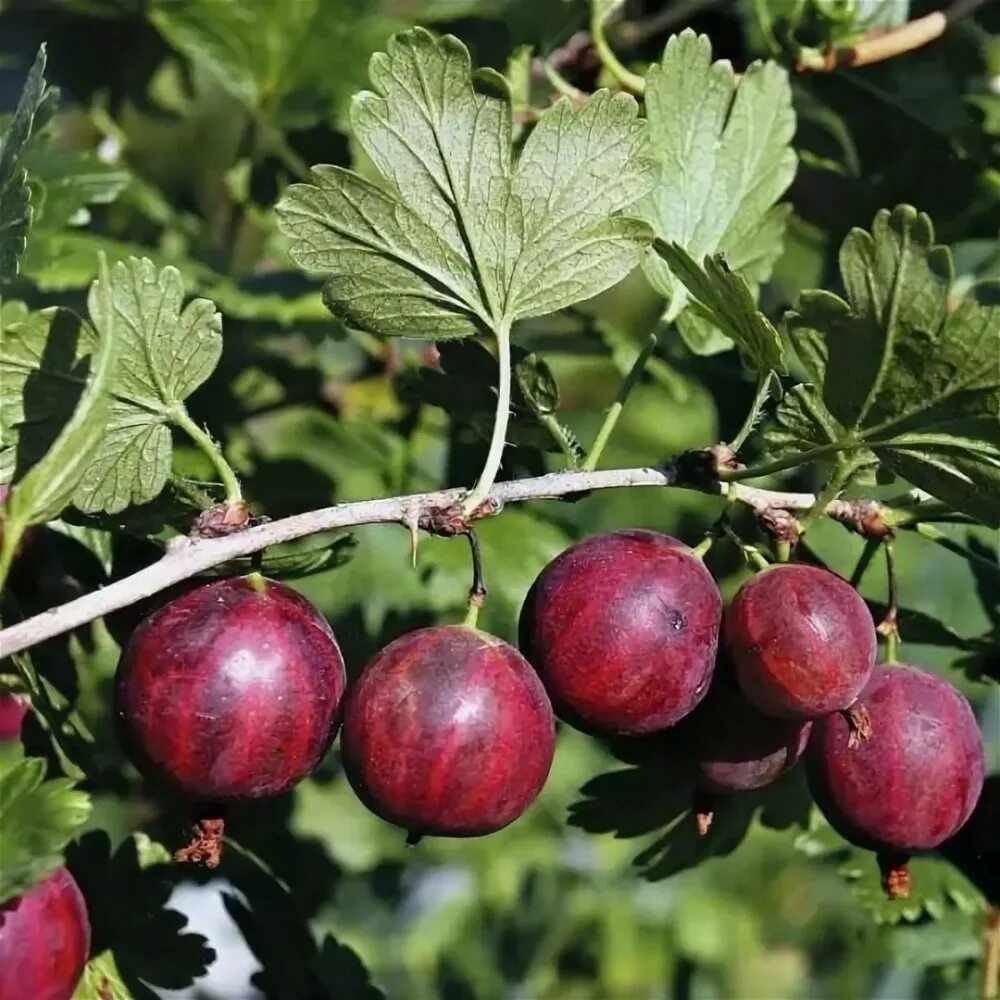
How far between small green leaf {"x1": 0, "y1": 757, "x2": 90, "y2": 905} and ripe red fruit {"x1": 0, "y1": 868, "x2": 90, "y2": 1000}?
3 cm

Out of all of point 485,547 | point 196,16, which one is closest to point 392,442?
point 485,547

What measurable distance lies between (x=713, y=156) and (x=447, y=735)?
1.83 ft

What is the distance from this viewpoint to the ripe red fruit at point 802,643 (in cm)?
92

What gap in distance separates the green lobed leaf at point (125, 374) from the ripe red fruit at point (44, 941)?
24 cm

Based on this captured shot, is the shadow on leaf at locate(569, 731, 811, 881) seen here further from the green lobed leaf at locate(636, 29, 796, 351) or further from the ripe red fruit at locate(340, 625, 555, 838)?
the green lobed leaf at locate(636, 29, 796, 351)

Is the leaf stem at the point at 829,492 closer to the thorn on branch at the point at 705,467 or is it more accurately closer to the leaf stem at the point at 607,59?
the thorn on branch at the point at 705,467

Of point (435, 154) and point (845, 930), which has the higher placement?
point (435, 154)

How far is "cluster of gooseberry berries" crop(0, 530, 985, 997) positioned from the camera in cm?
88

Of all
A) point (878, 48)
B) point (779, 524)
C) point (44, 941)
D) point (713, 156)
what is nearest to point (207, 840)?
point (44, 941)

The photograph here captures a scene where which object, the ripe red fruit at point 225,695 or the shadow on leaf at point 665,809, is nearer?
the ripe red fruit at point 225,695

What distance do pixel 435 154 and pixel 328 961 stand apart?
756 millimetres

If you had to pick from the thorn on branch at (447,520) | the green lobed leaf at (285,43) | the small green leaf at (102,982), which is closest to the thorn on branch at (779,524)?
the thorn on branch at (447,520)

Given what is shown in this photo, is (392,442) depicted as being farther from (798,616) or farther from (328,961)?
(798,616)

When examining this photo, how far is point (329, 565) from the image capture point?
113 centimetres
